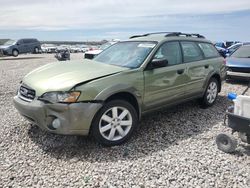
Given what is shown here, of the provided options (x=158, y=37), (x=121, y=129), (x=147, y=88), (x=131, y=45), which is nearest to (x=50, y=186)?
(x=121, y=129)

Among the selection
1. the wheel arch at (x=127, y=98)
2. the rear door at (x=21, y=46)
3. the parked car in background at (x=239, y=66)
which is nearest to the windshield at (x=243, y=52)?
the parked car in background at (x=239, y=66)

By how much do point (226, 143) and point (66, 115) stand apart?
2.35m

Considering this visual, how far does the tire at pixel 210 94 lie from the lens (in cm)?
599

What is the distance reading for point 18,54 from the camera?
2644 cm

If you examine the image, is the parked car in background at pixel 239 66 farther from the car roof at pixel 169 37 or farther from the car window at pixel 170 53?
the car window at pixel 170 53

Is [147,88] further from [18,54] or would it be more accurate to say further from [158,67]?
[18,54]

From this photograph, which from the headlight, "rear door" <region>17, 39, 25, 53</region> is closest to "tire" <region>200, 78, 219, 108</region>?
the headlight

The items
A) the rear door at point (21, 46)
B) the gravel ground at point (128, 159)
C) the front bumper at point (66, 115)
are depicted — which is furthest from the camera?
the rear door at point (21, 46)

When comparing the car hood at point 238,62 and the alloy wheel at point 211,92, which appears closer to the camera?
the alloy wheel at point 211,92

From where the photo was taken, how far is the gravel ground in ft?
10.5

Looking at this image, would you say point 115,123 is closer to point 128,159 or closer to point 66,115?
point 128,159

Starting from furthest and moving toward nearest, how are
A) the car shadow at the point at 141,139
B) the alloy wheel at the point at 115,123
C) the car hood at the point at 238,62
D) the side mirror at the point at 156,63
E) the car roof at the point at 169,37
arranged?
1. the car hood at the point at 238,62
2. the car roof at the point at 169,37
3. the side mirror at the point at 156,63
4. the alloy wheel at the point at 115,123
5. the car shadow at the point at 141,139

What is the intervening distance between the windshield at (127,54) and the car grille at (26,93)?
4.84ft

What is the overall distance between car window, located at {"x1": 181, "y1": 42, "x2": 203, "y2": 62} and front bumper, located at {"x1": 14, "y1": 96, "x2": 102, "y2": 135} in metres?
2.39
